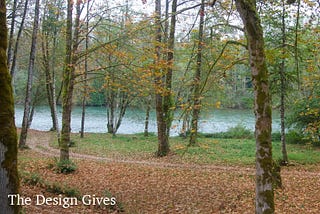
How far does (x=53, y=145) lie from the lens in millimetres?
18844

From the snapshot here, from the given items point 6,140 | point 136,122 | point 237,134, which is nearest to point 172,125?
point 6,140

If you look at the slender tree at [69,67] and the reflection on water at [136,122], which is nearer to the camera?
the slender tree at [69,67]

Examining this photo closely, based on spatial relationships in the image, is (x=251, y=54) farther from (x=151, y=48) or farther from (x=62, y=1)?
(x=62, y=1)

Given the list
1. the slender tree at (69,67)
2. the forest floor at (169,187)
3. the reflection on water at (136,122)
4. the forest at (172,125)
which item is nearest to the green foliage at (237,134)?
the reflection on water at (136,122)

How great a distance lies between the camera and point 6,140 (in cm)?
365

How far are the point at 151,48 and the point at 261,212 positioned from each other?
22.9 feet

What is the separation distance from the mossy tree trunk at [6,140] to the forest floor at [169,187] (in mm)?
2108

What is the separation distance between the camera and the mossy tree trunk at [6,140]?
3.61 m

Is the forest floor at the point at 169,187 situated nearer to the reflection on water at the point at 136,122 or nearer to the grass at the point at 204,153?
the grass at the point at 204,153

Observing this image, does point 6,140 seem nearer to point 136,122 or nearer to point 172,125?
point 172,125

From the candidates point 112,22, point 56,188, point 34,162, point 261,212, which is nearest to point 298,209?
point 261,212

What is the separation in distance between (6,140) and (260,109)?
3.41 metres

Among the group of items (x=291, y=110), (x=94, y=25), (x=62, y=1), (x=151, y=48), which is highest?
(x=62, y=1)

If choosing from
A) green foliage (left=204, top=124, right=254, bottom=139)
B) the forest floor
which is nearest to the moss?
the forest floor
